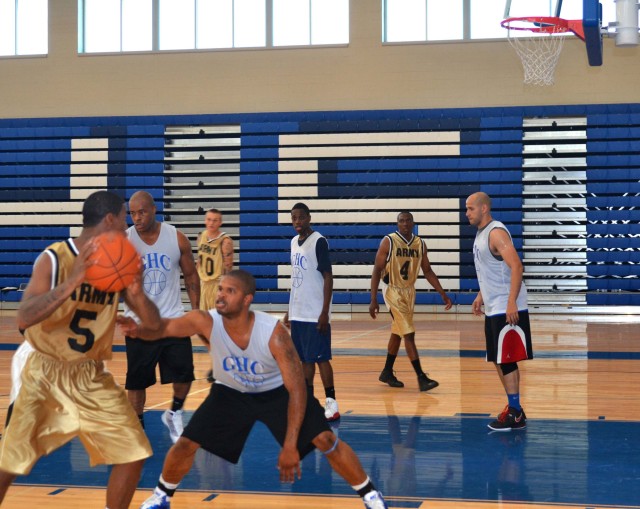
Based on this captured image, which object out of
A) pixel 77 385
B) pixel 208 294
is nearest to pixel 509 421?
pixel 77 385

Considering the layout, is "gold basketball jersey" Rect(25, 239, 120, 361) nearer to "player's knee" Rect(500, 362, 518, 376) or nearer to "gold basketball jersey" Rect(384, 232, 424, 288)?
"player's knee" Rect(500, 362, 518, 376)

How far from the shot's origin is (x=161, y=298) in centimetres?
576

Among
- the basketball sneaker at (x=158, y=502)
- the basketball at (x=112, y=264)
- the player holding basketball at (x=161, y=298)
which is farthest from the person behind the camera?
the player holding basketball at (x=161, y=298)

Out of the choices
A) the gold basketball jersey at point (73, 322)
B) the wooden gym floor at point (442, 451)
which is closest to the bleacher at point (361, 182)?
the wooden gym floor at point (442, 451)

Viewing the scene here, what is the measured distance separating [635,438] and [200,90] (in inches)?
485

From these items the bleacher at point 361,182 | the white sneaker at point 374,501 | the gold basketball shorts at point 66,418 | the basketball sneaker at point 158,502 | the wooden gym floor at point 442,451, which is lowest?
the wooden gym floor at point 442,451

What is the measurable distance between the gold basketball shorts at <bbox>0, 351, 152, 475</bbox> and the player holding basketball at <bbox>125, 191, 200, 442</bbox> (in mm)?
2076

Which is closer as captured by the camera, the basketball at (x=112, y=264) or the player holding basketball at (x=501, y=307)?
the basketball at (x=112, y=264)

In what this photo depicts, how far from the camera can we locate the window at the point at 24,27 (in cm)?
1720

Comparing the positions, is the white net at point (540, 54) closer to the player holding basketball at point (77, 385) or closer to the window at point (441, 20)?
the window at point (441, 20)

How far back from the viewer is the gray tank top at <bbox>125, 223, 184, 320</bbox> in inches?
227

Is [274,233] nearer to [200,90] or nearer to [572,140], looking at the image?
[200,90]

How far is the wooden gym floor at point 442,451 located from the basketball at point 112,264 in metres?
1.48

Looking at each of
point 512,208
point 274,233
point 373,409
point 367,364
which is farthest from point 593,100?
point 373,409
